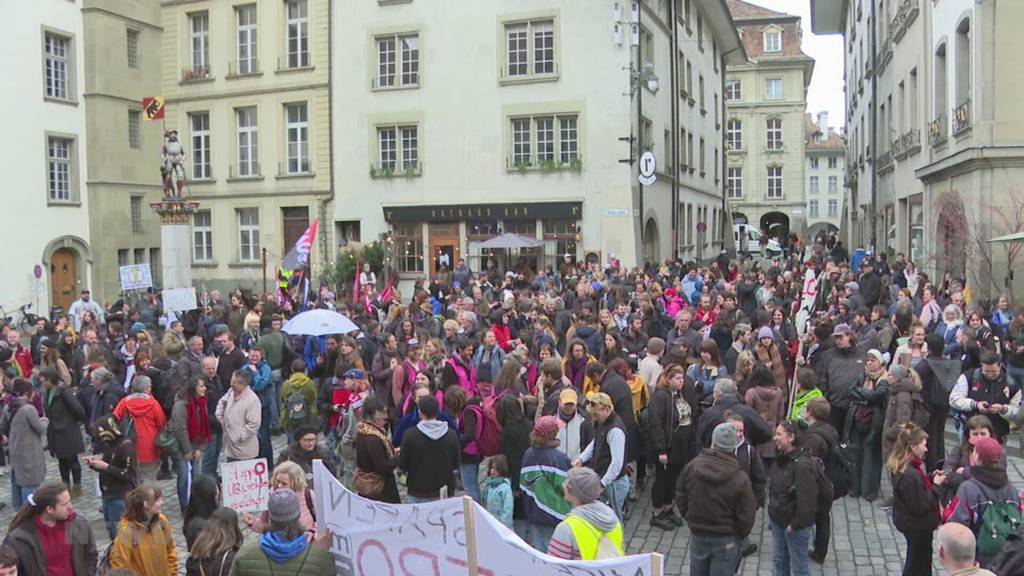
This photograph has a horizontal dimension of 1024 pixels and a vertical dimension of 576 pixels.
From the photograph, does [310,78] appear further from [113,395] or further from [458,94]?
[113,395]

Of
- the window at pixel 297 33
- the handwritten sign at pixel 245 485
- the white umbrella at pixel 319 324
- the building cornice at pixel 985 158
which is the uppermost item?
the window at pixel 297 33

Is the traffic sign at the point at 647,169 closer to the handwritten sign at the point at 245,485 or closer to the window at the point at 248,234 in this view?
the window at the point at 248,234

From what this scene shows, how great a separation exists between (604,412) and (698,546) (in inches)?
67.4

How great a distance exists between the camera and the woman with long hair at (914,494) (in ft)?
24.7

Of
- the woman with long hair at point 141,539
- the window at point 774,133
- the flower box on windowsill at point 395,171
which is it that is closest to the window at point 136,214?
the flower box on windowsill at point 395,171

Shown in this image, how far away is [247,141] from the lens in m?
36.6

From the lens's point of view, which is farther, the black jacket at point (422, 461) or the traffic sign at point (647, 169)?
the traffic sign at point (647, 169)

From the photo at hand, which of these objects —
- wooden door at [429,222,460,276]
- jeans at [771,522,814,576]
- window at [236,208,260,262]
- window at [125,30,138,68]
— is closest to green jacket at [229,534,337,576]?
jeans at [771,522,814,576]

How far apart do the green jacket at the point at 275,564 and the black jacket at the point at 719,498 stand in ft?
9.05

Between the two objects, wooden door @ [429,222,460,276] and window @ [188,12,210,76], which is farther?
window @ [188,12,210,76]

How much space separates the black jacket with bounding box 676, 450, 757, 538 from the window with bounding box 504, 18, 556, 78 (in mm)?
25980

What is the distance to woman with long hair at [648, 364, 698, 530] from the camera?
9719 millimetres

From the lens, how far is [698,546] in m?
7.25

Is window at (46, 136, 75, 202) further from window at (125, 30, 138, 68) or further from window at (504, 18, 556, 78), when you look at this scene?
Answer: window at (504, 18, 556, 78)
